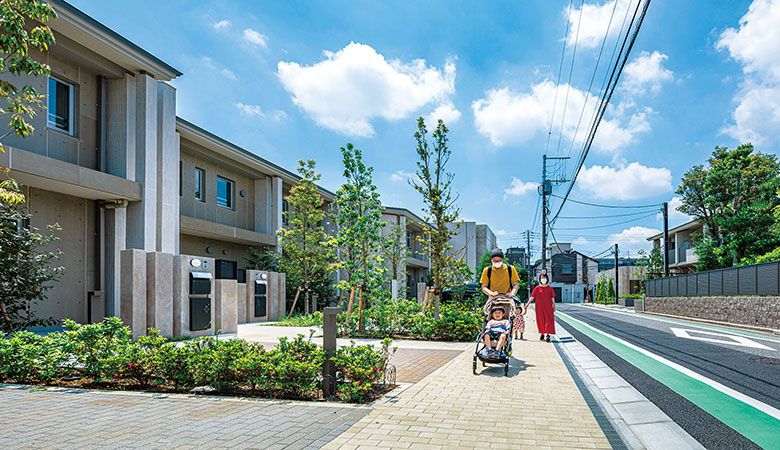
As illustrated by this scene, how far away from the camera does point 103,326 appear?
23.7 feet

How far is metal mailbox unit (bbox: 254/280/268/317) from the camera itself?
62.6 feet

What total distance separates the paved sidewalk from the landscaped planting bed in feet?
2.13

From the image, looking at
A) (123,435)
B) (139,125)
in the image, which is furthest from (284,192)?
(123,435)

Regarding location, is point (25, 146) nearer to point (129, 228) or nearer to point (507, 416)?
point (129, 228)

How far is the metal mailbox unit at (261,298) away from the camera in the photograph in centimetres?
1909

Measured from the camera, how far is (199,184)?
72.8 feet

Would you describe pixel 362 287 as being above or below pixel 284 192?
below

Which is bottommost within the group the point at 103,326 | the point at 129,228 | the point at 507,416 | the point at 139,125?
the point at 507,416

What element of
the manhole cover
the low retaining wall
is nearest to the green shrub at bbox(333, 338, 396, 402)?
the manhole cover

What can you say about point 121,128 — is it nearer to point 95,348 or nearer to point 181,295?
point 181,295

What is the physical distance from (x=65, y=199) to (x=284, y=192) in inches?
598

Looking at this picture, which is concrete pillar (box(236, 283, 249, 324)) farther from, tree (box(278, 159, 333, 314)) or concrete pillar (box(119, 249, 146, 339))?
concrete pillar (box(119, 249, 146, 339))

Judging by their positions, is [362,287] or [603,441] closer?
[603,441]

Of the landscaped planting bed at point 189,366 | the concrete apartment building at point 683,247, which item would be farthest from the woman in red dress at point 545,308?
the concrete apartment building at point 683,247
